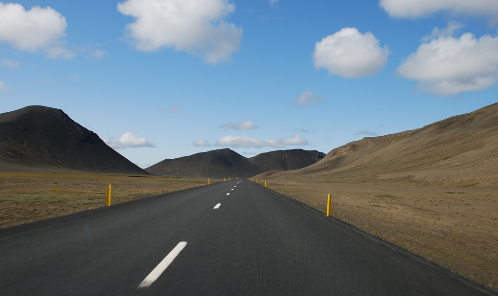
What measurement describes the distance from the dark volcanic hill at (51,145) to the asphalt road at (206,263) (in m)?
103

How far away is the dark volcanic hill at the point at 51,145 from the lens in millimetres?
109875

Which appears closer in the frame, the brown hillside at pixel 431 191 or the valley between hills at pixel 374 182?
the brown hillside at pixel 431 191

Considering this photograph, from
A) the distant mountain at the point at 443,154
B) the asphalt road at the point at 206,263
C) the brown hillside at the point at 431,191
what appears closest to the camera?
the asphalt road at the point at 206,263

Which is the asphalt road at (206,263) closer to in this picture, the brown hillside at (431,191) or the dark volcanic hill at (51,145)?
the brown hillside at (431,191)

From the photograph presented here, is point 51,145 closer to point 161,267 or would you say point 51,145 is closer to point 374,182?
point 374,182

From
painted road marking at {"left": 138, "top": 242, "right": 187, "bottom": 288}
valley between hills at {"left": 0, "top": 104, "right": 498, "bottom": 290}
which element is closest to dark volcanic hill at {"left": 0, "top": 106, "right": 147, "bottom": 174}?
valley between hills at {"left": 0, "top": 104, "right": 498, "bottom": 290}

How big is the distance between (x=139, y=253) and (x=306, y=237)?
3825 mm

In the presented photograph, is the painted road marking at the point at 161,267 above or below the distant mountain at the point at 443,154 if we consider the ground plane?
below

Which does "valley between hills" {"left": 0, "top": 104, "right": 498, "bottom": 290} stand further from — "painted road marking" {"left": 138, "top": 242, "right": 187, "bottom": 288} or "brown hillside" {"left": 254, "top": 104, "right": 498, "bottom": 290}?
"painted road marking" {"left": 138, "top": 242, "right": 187, "bottom": 288}

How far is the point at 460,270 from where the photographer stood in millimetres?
5867

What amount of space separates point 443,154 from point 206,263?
82631 millimetres

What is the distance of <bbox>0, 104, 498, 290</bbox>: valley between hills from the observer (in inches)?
384

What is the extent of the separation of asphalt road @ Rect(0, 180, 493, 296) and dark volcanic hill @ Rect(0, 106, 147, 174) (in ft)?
339

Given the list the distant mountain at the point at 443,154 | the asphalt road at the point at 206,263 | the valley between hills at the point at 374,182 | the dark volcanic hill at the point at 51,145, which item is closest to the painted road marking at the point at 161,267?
the asphalt road at the point at 206,263
